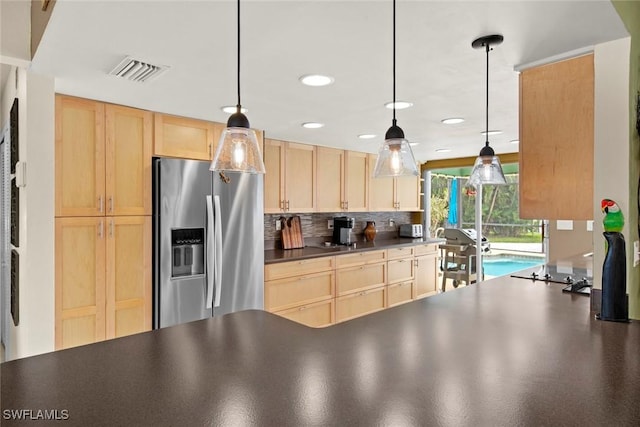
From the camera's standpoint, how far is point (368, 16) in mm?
1461

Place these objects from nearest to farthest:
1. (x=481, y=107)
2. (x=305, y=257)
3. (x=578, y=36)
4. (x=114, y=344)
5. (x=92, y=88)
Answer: (x=114, y=344), (x=578, y=36), (x=92, y=88), (x=481, y=107), (x=305, y=257)

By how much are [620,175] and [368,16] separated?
1262 mm

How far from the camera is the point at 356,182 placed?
5.09m

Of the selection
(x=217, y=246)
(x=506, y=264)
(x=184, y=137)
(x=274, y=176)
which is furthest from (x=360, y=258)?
(x=506, y=264)

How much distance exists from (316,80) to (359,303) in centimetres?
303

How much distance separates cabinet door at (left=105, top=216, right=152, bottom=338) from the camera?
2.77 metres

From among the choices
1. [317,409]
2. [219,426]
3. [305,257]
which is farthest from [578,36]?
[305,257]

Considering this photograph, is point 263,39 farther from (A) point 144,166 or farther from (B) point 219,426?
(A) point 144,166

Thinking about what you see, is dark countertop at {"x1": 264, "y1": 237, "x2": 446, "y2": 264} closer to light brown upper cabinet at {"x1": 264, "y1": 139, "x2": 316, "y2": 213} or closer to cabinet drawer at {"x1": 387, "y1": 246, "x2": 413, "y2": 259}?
cabinet drawer at {"x1": 387, "y1": 246, "x2": 413, "y2": 259}

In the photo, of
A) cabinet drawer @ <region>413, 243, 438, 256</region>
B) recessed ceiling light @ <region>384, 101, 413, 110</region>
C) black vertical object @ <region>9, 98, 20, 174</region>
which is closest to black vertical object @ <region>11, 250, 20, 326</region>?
black vertical object @ <region>9, 98, 20, 174</region>

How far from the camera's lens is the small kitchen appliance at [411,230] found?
5.94 meters

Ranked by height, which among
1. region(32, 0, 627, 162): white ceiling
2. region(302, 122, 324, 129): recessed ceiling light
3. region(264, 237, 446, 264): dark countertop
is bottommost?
region(264, 237, 446, 264): dark countertop

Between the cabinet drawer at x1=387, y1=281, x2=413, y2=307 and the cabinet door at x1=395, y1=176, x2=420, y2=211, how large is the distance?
1160 mm

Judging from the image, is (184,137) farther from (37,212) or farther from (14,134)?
(37,212)
